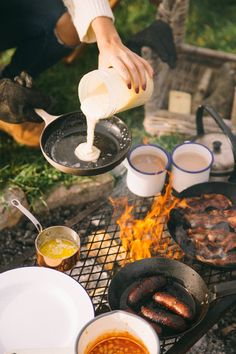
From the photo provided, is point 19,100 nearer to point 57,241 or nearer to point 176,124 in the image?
point 57,241

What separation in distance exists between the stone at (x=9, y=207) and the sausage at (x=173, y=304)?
5.42ft

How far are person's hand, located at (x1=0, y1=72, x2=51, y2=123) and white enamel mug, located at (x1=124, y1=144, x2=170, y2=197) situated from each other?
0.87m

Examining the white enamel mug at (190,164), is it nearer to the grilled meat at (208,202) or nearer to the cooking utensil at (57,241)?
the grilled meat at (208,202)

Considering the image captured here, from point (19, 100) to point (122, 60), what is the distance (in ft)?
2.93

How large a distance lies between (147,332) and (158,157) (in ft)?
6.29

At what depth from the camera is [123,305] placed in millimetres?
3422

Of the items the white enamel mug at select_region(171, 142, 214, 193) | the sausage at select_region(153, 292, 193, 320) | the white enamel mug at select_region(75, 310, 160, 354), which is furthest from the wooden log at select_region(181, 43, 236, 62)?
the white enamel mug at select_region(75, 310, 160, 354)

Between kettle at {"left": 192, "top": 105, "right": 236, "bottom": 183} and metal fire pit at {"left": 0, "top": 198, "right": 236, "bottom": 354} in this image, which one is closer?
metal fire pit at {"left": 0, "top": 198, "right": 236, "bottom": 354}

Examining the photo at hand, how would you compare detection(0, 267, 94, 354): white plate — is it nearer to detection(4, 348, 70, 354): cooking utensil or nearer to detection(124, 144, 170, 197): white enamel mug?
detection(4, 348, 70, 354): cooking utensil

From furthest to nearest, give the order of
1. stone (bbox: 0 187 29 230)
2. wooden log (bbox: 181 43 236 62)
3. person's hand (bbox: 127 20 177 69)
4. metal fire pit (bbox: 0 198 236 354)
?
wooden log (bbox: 181 43 236 62)
person's hand (bbox: 127 20 177 69)
stone (bbox: 0 187 29 230)
metal fire pit (bbox: 0 198 236 354)

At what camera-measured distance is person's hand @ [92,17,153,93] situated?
3354 mm

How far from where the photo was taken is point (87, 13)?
13.3ft

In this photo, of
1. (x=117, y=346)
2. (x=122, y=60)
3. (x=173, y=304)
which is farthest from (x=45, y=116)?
(x=117, y=346)

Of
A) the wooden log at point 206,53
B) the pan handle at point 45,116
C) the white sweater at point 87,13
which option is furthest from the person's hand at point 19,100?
the wooden log at point 206,53
